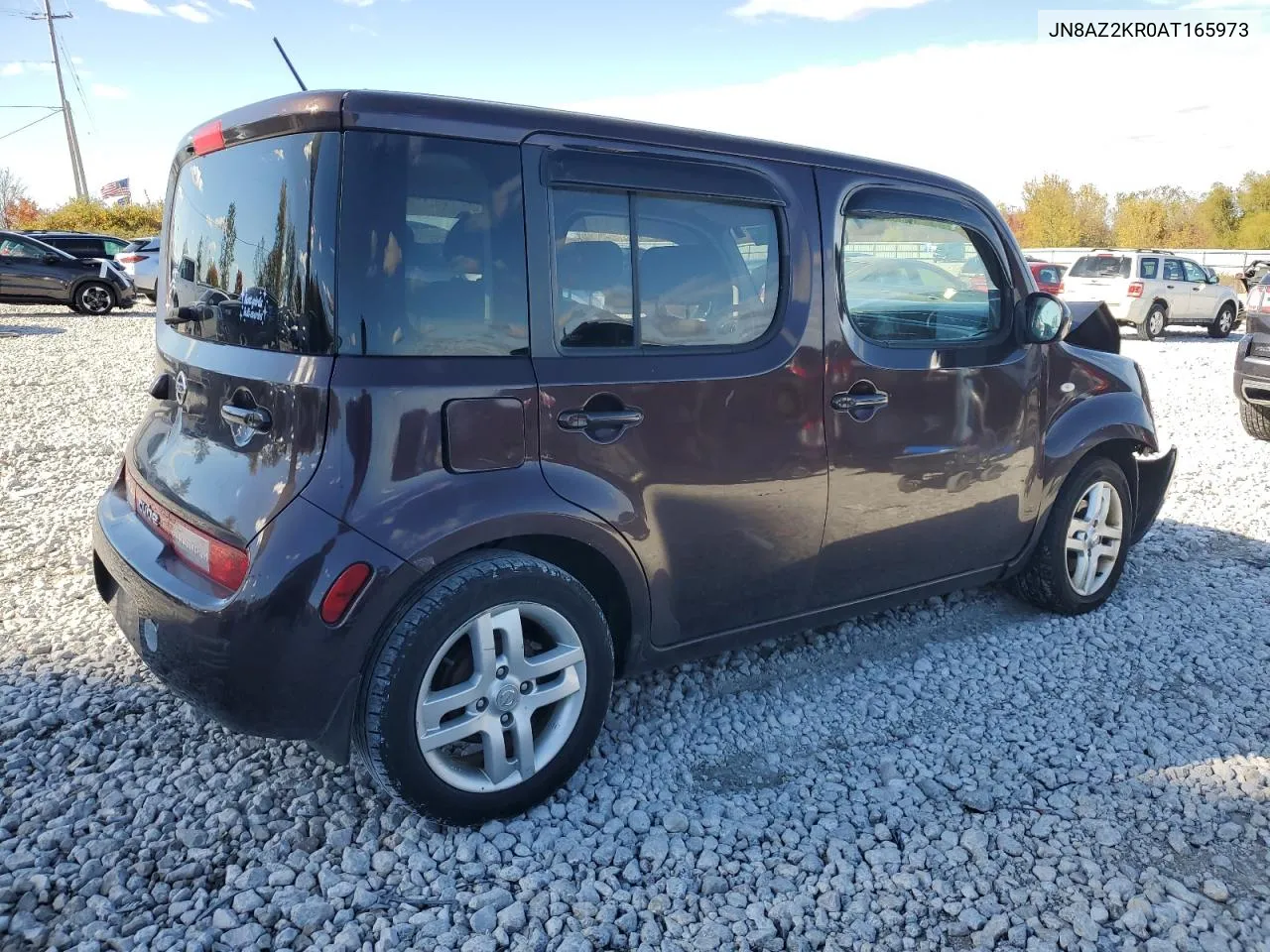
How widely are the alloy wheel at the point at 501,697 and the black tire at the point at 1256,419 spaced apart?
7944mm

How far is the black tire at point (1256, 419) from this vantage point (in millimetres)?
8227

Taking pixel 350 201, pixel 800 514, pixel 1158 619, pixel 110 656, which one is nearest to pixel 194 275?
pixel 350 201

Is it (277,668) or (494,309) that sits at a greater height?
(494,309)

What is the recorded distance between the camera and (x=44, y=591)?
4.26 m

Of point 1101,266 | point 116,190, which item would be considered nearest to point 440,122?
point 1101,266

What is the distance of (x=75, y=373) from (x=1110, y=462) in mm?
11220

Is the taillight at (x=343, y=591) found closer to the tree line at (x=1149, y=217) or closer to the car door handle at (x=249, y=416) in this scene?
the car door handle at (x=249, y=416)

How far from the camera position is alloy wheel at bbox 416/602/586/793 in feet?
8.21

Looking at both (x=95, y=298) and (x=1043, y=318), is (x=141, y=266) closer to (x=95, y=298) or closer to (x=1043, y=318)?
(x=95, y=298)

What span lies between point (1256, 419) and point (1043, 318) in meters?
6.05

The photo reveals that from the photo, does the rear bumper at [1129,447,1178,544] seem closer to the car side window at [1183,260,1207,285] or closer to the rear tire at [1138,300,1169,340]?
the rear tire at [1138,300,1169,340]

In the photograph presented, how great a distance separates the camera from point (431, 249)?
240 cm

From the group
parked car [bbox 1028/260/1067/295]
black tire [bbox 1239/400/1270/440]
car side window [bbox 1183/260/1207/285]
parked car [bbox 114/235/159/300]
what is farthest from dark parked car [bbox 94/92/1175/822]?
parked car [bbox 114/235/159/300]

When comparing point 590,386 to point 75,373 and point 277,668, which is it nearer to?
point 277,668
